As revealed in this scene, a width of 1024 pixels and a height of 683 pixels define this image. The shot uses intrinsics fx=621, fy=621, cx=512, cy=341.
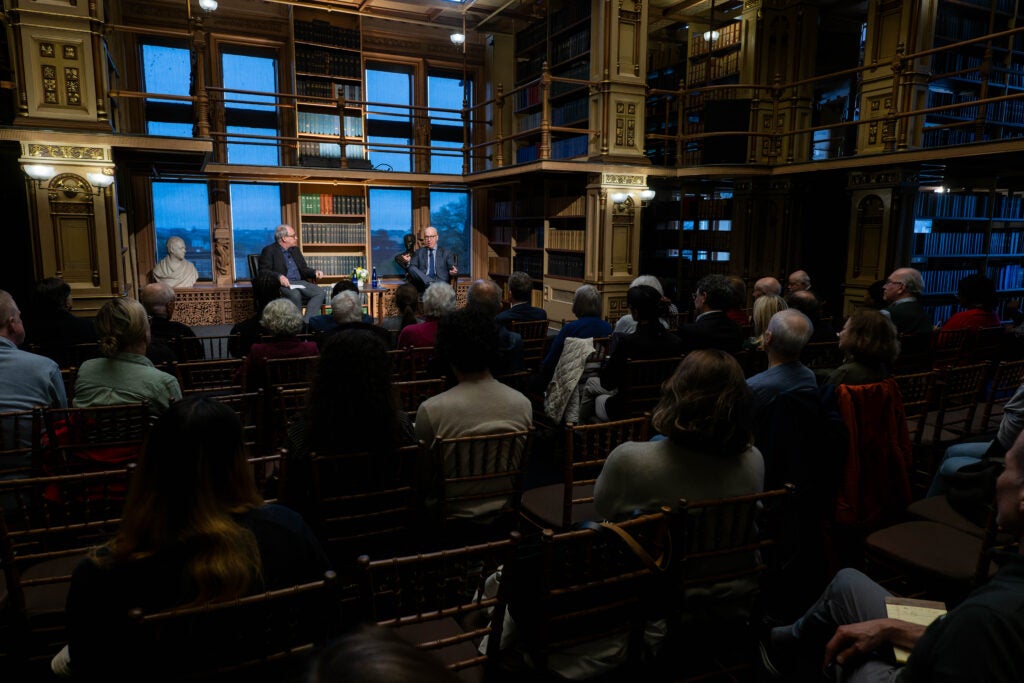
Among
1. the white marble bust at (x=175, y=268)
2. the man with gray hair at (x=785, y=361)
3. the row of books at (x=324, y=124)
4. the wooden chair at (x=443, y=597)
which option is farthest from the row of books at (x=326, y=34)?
the wooden chair at (x=443, y=597)

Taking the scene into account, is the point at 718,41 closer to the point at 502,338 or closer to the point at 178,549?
the point at 502,338

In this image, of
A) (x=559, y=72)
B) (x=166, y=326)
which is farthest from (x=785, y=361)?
(x=559, y=72)

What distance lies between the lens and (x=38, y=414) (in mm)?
2299

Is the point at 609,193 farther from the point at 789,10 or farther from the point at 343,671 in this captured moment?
the point at 343,671

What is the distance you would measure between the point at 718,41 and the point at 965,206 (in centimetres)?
394

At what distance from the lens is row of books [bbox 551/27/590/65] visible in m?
7.59

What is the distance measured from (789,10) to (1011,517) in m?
8.64

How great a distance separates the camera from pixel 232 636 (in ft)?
3.85

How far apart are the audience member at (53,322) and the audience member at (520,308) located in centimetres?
270

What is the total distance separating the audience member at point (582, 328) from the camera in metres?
3.95

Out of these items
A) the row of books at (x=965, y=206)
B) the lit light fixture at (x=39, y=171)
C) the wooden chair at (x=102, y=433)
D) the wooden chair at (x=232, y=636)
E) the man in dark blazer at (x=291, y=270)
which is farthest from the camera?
the man in dark blazer at (x=291, y=270)

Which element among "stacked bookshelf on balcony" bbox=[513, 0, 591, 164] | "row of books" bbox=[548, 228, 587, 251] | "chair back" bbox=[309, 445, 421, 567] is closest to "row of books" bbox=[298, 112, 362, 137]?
"stacked bookshelf on balcony" bbox=[513, 0, 591, 164]

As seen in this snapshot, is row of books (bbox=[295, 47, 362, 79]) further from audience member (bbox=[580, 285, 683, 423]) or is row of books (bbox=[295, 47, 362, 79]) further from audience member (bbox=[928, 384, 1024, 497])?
audience member (bbox=[928, 384, 1024, 497])

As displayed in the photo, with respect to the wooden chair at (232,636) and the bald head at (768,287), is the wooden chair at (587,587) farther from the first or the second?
the bald head at (768,287)
